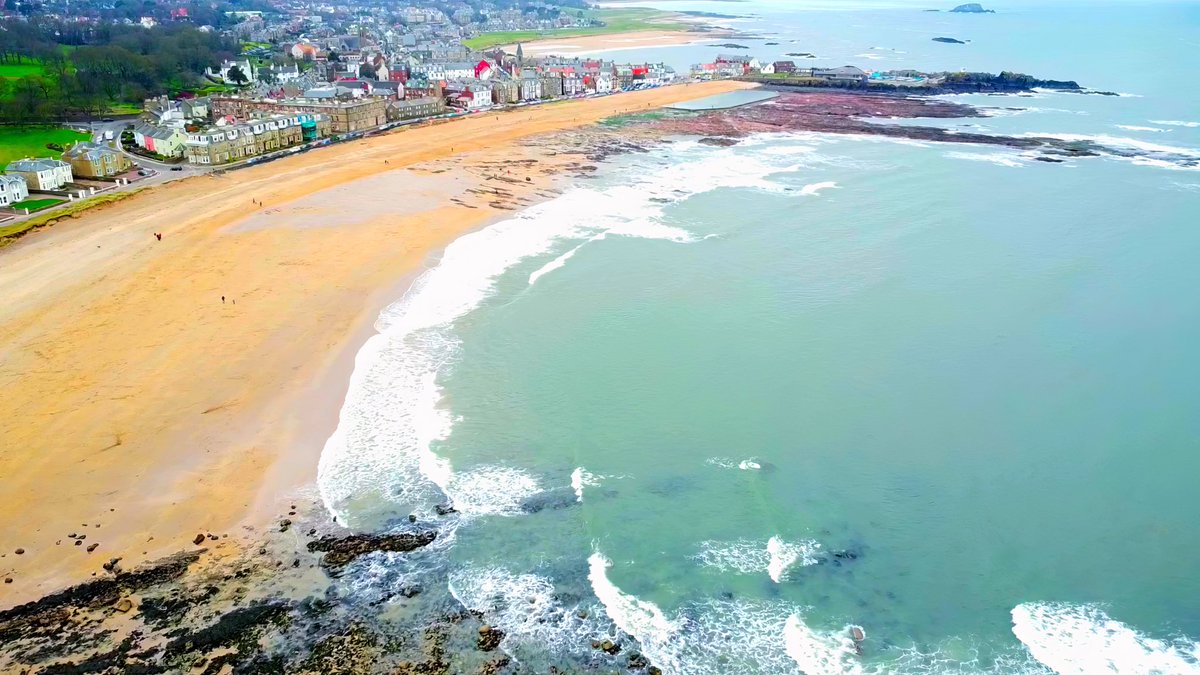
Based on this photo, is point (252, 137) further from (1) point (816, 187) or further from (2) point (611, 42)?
(2) point (611, 42)

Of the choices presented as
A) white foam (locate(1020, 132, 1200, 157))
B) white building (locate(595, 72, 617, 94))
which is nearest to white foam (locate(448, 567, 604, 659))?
white foam (locate(1020, 132, 1200, 157))

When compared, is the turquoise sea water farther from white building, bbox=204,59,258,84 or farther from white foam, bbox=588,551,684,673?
white building, bbox=204,59,258,84

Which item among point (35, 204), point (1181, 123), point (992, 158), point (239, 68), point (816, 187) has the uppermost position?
point (239, 68)

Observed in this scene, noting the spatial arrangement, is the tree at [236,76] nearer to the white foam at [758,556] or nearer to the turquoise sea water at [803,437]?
the turquoise sea water at [803,437]

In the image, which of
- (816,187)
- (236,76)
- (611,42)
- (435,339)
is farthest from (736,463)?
(611,42)

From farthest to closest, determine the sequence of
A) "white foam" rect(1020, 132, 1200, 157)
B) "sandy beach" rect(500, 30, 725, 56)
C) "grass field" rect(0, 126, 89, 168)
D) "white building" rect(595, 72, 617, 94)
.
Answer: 1. "sandy beach" rect(500, 30, 725, 56)
2. "white building" rect(595, 72, 617, 94)
3. "white foam" rect(1020, 132, 1200, 157)
4. "grass field" rect(0, 126, 89, 168)

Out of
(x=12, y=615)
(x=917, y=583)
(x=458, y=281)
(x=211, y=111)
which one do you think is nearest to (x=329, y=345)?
(x=458, y=281)
